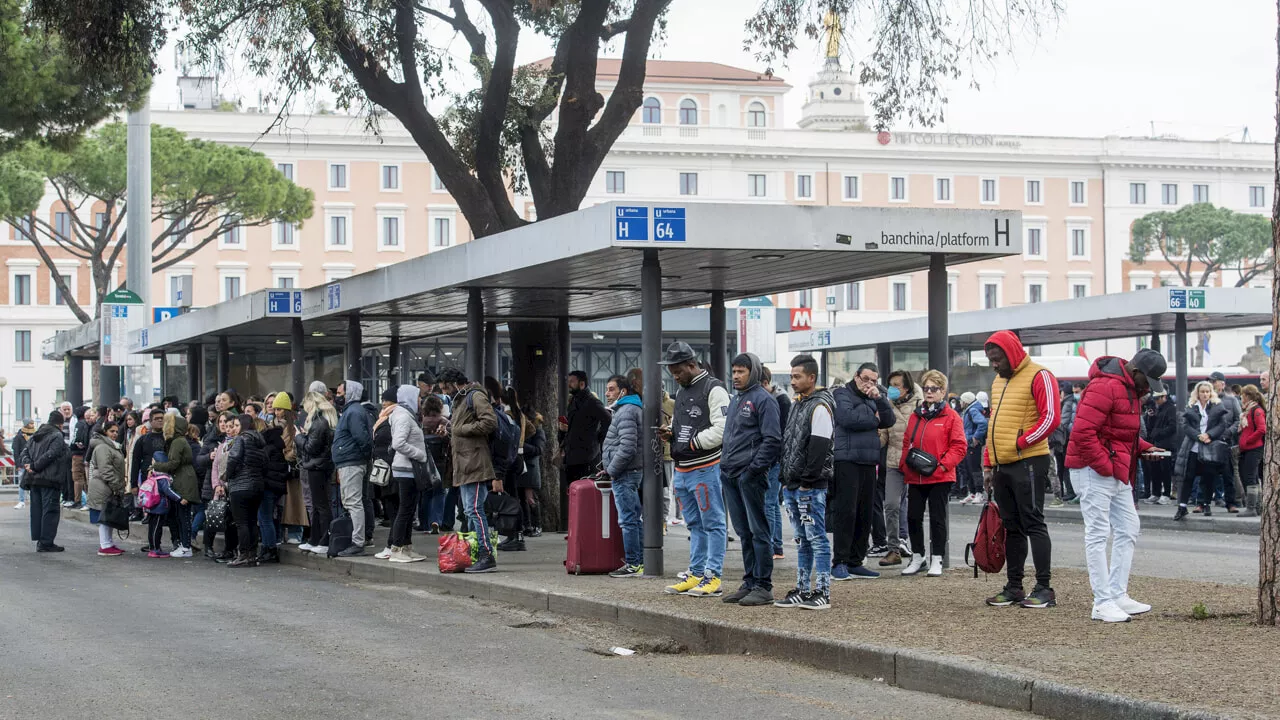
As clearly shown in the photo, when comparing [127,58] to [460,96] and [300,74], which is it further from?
[460,96]

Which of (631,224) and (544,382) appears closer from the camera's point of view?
(631,224)

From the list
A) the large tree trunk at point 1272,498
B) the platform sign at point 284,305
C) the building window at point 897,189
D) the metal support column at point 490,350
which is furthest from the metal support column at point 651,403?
the building window at point 897,189

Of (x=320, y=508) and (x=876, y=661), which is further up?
(x=320, y=508)

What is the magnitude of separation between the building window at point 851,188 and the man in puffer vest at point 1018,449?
7871cm

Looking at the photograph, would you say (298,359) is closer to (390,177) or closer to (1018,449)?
(1018,449)

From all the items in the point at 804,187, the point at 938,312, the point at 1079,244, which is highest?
the point at 804,187

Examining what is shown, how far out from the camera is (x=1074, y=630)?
9000 mm

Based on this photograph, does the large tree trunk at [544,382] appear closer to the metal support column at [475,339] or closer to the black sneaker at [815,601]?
the metal support column at [475,339]

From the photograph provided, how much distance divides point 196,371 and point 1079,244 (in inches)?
2752

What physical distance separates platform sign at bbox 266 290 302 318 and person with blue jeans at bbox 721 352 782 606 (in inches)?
420

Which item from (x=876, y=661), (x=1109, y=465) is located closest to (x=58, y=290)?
(x=1109, y=465)

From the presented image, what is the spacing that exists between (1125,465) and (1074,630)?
108 cm

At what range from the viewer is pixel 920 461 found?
1220 centimetres

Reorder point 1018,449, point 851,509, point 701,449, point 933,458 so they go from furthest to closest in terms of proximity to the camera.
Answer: point 933,458 < point 851,509 < point 701,449 < point 1018,449
